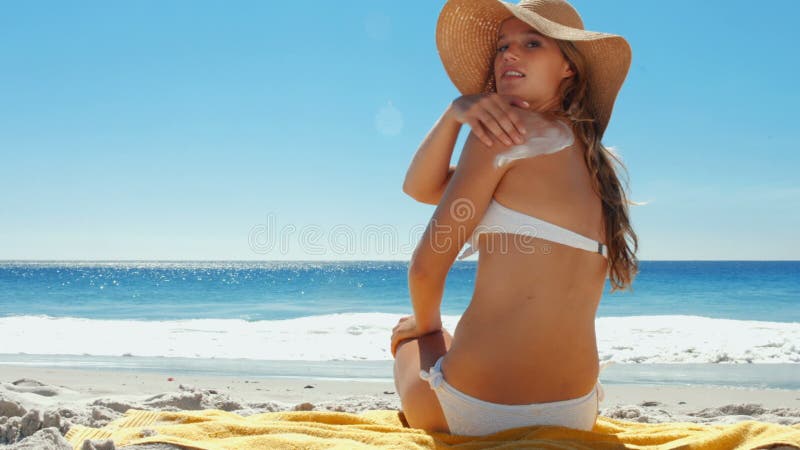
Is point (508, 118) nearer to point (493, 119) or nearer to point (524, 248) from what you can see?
point (493, 119)

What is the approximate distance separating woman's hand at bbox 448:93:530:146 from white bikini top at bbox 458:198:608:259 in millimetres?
199

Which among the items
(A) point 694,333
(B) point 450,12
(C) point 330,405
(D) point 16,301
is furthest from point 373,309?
(B) point 450,12

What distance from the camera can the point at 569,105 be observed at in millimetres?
2404

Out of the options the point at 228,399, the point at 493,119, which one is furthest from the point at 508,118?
the point at 228,399

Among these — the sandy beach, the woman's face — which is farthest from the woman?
the sandy beach

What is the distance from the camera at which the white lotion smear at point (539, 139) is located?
2.04 m

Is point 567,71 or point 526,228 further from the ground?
point 567,71

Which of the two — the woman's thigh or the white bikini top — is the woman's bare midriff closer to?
the white bikini top

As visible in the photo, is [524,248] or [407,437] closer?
[524,248]

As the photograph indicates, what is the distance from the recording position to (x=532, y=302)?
2.00 metres

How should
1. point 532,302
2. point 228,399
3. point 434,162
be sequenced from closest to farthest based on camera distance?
1. point 532,302
2. point 434,162
3. point 228,399

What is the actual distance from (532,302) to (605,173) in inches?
20.3

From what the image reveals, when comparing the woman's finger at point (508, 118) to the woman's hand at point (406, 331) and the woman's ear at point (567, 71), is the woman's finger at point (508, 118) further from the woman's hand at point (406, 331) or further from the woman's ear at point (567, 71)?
the woman's hand at point (406, 331)

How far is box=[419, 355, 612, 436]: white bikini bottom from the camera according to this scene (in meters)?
2.07
